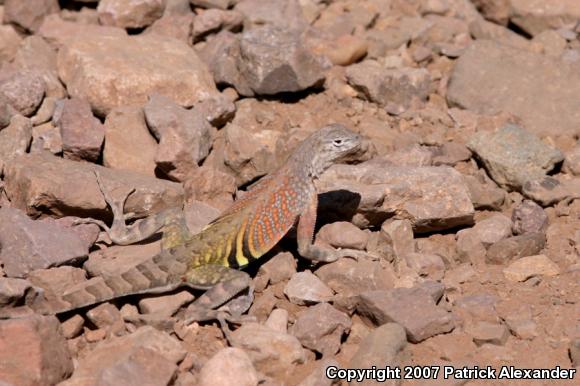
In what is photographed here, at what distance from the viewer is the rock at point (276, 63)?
922cm

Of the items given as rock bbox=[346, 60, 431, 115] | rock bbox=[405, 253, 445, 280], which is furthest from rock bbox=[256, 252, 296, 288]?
rock bbox=[346, 60, 431, 115]

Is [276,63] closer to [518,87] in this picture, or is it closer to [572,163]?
[518,87]

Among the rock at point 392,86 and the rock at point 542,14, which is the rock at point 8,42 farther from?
the rock at point 542,14

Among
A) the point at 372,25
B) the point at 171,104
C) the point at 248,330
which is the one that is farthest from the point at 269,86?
the point at 248,330

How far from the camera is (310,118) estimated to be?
372 inches

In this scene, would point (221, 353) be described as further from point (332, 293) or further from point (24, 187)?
point (24, 187)

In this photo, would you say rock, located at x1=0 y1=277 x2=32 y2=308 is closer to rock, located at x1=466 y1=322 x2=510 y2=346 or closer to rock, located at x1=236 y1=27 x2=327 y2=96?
rock, located at x1=466 y1=322 x2=510 y2=346

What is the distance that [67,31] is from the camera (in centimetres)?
978

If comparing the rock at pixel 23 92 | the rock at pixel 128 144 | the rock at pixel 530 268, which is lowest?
the rock at pixel 530 268

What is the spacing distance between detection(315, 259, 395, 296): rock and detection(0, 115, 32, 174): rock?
3211mm

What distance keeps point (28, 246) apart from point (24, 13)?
4031 millimetres

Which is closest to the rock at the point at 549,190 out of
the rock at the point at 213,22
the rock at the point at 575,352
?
the rock at the point at 575,352

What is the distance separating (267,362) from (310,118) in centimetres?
376

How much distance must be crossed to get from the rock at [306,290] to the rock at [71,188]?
1.54 metres
